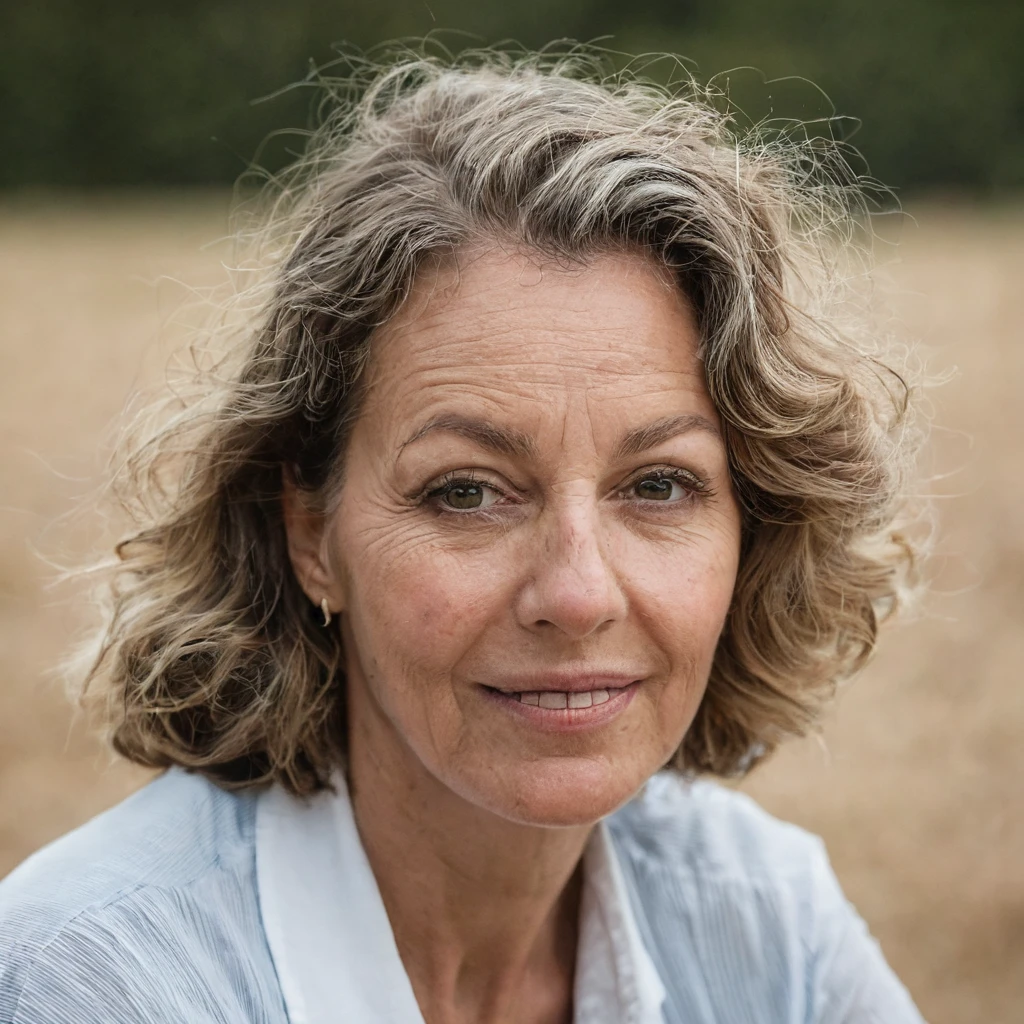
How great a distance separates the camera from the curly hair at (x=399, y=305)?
2059mm

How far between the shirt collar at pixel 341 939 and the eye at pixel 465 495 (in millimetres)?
563

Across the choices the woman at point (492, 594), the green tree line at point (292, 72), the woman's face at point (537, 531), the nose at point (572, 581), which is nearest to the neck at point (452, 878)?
the woman at point (492, 594)

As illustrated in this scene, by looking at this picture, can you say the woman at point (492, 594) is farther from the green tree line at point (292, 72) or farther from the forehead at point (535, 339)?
the green tree line at point (292, 72)

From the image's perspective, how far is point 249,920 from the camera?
6.49 ft

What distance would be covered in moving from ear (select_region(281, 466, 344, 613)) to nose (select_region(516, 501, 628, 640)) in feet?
1.39

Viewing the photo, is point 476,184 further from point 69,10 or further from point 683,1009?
point 69,10

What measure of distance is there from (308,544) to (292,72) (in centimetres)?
1742

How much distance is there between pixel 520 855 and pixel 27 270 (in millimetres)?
10655

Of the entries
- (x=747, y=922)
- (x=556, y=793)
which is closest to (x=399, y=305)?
(x=556, y=793)

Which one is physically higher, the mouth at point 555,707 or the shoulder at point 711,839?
the mouth at point 555,707

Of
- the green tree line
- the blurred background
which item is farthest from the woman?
the green tree line

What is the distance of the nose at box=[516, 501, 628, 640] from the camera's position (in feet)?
6.06

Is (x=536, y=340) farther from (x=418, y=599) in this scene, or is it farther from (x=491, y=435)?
(x=418, y=599)

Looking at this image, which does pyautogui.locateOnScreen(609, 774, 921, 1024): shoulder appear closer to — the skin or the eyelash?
the skin
